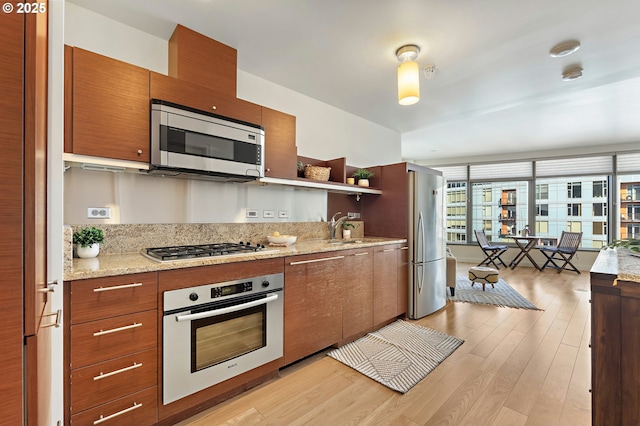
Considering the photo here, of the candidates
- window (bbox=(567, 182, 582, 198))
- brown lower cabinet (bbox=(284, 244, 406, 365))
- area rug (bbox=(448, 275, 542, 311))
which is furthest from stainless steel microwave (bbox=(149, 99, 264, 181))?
window (bbox=(567, 182, 582, 198))

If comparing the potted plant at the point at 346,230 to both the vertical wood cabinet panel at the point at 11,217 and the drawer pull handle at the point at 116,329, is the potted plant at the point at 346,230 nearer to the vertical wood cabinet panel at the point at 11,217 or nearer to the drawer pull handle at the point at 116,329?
the drawer pull handle at the point at 116,329

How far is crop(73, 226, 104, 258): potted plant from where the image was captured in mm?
1684

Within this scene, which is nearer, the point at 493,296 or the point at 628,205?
the point at 493,296

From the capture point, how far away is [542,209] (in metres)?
6.63

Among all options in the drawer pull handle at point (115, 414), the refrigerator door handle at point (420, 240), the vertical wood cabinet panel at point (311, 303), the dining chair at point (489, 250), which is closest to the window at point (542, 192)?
the dining chair at point (489, 250)

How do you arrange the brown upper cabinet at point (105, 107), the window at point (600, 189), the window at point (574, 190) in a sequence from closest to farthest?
the brown upper cabinet at point (105, 107), the window at point (600, 189), the window at point (574, 190)

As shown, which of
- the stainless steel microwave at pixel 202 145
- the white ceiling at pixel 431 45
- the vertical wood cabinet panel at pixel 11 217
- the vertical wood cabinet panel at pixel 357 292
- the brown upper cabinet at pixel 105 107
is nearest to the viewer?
the vertical wood cabinet panel at pixel 11 217

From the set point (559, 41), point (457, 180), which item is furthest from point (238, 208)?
point (457, 180)

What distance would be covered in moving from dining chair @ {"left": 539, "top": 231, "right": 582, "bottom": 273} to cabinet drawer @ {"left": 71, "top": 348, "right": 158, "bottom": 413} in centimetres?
704

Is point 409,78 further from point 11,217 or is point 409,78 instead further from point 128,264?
point 11,217

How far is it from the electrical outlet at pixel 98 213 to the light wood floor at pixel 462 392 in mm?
1394

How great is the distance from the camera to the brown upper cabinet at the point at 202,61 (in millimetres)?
2062

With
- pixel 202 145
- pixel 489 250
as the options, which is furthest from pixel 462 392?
pixel 489 250

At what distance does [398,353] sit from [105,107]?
2.72m
